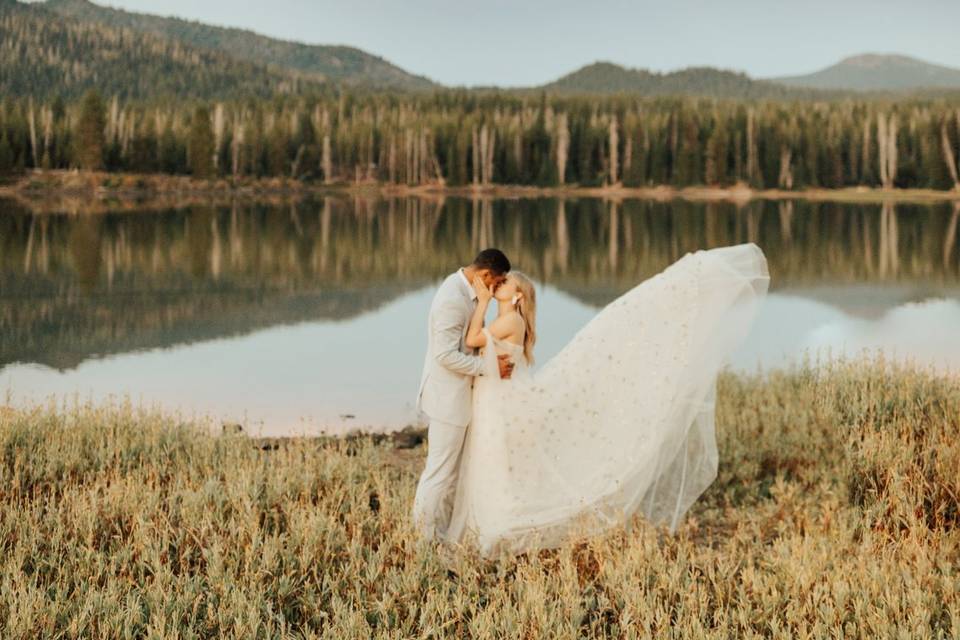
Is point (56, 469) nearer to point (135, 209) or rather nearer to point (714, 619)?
point (714, 619)

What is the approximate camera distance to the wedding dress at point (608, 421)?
8.12 meters

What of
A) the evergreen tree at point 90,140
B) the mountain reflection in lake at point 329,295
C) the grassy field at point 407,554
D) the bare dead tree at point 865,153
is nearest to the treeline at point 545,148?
the bare dead tree at point 865,153

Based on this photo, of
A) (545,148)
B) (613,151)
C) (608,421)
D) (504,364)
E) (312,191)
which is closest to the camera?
(504,364)

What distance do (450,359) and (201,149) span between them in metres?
108

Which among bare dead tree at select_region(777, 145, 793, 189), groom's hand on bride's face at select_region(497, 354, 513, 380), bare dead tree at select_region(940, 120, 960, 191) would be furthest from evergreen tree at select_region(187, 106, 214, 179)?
groom's hand on bride's face at select_region(497, 354, 513, 380)

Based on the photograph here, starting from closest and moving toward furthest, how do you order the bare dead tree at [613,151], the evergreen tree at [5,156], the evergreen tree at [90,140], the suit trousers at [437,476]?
the suit trousers at [437,476] → the evergreen tree at [5,156] → the evergreen tree at [90,140] → the bare dead tree at [613,151]

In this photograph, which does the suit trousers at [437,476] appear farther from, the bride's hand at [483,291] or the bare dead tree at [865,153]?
the bare dead tree at [865,153]

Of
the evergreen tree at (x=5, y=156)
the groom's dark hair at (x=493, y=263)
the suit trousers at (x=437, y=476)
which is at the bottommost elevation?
the suit trousers at (x=437, y=476)

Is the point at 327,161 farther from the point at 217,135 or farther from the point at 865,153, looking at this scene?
the point at 865,153

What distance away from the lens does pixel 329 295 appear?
34.0m

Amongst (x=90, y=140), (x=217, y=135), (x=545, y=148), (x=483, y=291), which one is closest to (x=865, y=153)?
(x=545, y=148)

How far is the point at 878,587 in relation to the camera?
698cm

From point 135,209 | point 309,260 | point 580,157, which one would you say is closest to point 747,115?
point 580,157

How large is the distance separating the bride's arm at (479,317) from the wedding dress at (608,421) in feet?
0.64
